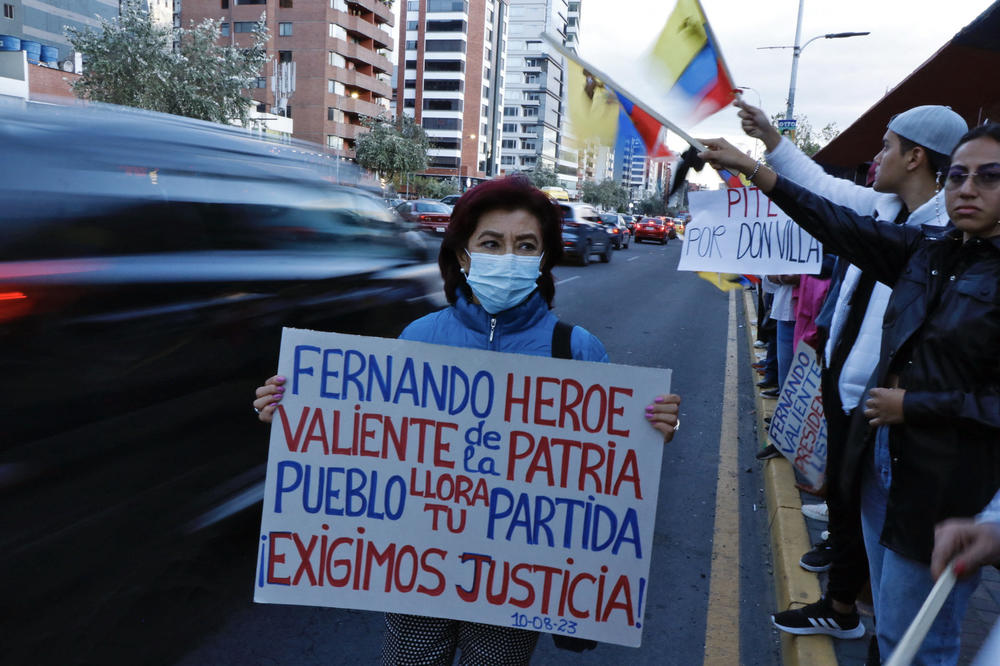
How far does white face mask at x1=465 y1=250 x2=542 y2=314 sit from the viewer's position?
2.01 metres

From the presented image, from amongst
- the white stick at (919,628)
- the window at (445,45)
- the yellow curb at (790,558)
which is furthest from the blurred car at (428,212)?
the window at (445,45)

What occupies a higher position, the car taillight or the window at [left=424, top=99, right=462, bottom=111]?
the window at [left=424, top=99, right=462, bottom=111]

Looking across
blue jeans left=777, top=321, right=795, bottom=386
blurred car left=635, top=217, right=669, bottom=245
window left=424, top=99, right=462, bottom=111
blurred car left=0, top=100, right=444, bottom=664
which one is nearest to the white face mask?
blurred car left=0, top=100, right=444, bottom=664

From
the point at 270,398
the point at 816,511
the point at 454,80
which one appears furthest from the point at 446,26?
the point at 270,398

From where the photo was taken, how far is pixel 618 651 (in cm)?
306

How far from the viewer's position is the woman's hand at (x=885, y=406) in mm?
1909

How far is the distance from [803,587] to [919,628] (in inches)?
96.5

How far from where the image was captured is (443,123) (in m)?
89.7

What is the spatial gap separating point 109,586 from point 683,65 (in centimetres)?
261

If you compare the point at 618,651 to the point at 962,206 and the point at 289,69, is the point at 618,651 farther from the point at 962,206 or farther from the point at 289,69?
the point at 289,69

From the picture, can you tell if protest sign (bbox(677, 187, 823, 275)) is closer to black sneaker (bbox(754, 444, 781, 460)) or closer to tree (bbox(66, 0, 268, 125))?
black sneaker (bbox(754, 444, 781, 460))

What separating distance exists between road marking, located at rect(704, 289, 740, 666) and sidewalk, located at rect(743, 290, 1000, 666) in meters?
0.19

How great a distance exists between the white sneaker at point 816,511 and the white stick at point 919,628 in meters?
2.88

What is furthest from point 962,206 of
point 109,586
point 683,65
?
point 109,586
